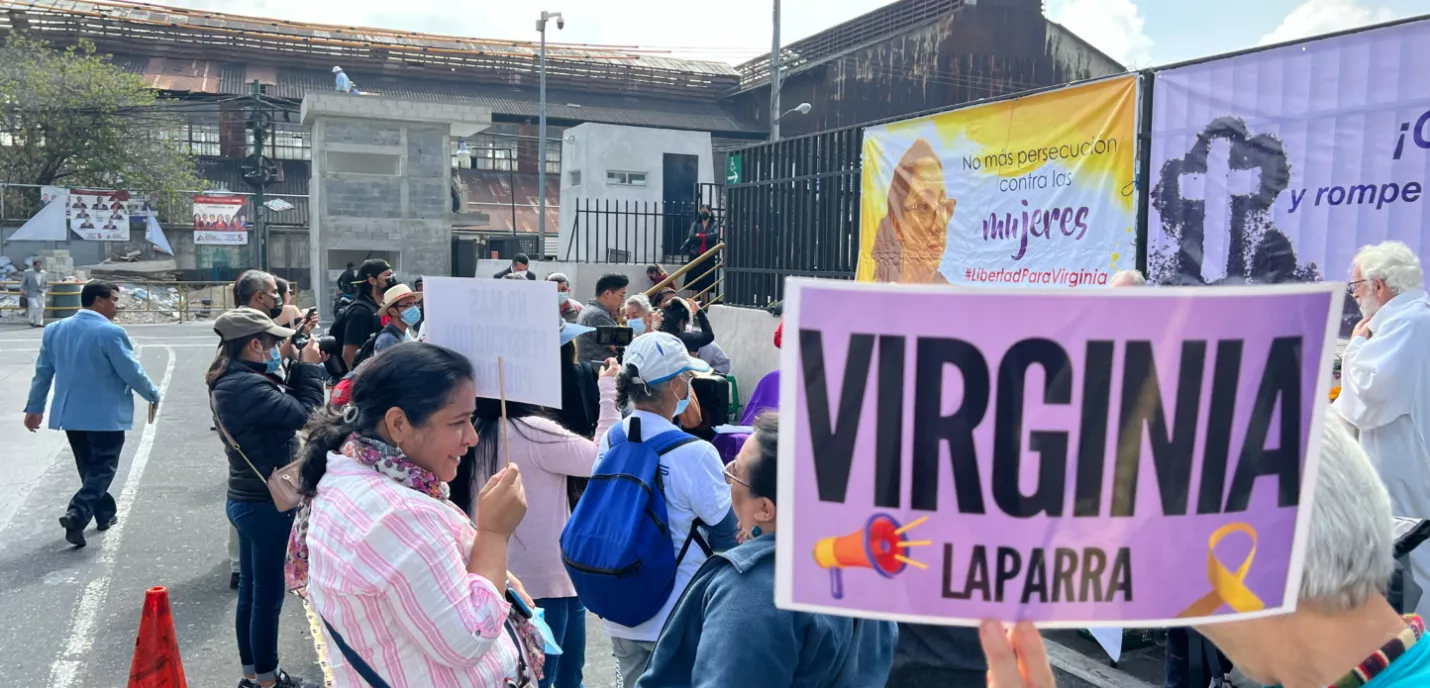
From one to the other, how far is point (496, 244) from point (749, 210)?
17255mm

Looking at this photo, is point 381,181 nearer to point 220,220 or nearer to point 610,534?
point 220,220

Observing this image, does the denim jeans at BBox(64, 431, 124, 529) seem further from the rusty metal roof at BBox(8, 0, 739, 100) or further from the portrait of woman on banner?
the rusty metal roof at BBox(8, 0, 739, 100)

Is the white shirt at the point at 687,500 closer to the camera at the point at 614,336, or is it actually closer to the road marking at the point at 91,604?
the camera at the point at 614,336

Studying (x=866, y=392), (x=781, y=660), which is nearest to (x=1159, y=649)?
(x=781, y=660)

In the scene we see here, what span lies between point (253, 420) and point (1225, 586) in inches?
165

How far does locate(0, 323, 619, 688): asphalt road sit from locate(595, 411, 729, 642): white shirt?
1.77 meters

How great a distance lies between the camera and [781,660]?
208cm

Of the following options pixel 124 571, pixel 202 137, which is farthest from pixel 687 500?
pixel 202 137

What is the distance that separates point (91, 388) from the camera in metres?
6.73

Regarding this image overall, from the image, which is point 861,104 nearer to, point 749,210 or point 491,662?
point 749,210

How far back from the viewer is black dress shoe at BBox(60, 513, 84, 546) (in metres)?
6.61

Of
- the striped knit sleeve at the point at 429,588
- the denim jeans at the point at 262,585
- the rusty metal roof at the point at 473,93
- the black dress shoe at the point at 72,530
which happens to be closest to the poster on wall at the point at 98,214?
the rusty metal roof at the point at 473,93

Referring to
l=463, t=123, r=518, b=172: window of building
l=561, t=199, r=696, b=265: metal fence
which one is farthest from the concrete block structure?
l=463, t=123, r=518, b=172: window of building

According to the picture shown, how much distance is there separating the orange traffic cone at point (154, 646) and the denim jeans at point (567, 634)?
4.56 feet
